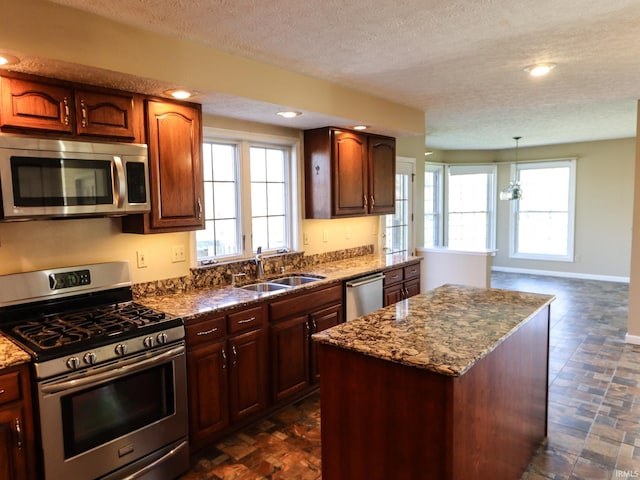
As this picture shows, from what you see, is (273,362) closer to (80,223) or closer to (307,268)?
(307,268)

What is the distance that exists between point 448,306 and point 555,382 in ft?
5.80

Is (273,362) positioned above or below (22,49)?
below

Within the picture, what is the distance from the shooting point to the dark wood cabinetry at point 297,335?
3020 millimetres

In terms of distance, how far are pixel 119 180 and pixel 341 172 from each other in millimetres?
2118

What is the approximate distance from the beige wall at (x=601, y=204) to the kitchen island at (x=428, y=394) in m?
6.24

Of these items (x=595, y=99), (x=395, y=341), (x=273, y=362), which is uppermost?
(x=595, y=99)

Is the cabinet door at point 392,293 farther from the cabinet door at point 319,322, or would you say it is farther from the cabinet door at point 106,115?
the cabinet door at point 106,115

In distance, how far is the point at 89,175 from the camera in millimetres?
2262

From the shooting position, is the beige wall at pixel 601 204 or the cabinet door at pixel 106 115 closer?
the cabinet door at pixel 106 115

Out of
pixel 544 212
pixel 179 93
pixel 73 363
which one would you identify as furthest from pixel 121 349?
pixel 544 212

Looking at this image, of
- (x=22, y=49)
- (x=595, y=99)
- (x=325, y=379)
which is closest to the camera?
(x=22, y=49)

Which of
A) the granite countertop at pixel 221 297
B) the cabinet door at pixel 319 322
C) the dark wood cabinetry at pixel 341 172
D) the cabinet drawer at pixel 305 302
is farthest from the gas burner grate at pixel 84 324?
the dark wood cabinetry at pixel 341 172

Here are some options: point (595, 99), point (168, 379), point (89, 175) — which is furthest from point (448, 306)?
point (595, 99)

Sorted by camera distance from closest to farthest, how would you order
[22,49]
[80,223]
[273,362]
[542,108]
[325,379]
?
[22,49], [325,379], [80,223], [273,362], [542,108]
